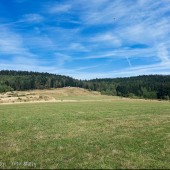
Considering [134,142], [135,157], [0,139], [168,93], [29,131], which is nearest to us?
[135,157]

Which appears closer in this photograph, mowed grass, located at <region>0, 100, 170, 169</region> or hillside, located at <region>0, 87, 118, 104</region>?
mowed grass, located at <region>0, 100, 170, 169</region>

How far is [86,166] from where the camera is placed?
12406 millimetres

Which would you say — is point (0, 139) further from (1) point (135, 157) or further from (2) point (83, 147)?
(1) point (135, 157)

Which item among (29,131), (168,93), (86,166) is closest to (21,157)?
(86,166)

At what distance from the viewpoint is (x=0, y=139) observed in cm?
1892

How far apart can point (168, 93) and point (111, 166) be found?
508 feet

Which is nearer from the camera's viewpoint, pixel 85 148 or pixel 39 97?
pixel 85 148

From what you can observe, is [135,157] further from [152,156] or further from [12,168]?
[12,168]

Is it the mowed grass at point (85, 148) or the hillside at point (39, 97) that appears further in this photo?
the hillside at point (39, 97)

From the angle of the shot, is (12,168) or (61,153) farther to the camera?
(61,153)

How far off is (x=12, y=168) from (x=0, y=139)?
24.1 feet

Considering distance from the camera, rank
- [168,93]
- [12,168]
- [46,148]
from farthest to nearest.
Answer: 1. [168,93]
2. [46,148]
3. [12,168]

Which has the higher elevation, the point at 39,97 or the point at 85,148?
the point at 39,97

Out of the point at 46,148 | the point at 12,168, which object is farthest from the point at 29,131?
the point at 12,168
